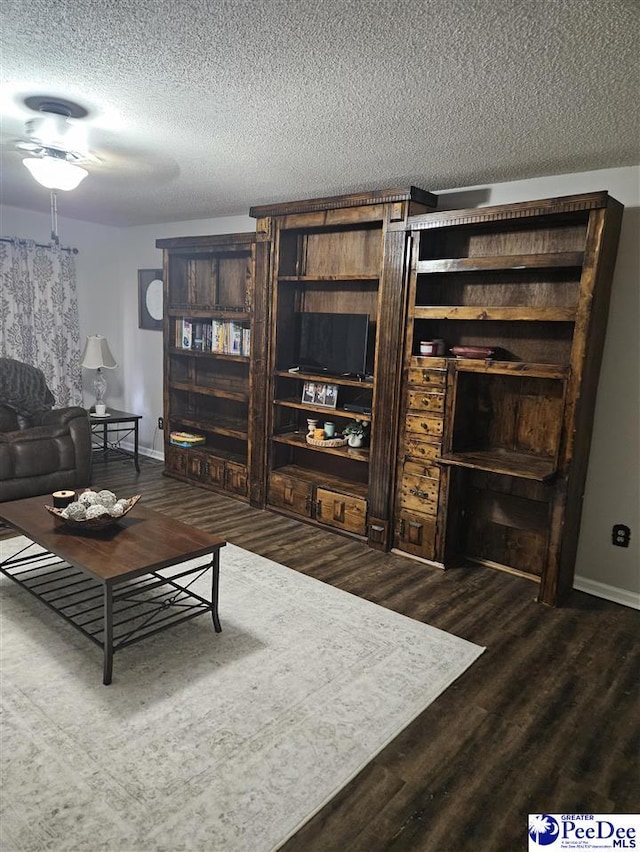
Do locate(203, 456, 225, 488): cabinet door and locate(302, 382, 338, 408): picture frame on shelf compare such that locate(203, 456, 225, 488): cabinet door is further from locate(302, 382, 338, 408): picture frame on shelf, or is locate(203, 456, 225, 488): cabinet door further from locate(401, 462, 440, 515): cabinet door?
locate(401, 462, 440, 515): cabinet door

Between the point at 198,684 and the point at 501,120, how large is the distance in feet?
8.69

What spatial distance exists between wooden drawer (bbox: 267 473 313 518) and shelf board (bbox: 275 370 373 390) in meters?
0.76

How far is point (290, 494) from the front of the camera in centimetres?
442

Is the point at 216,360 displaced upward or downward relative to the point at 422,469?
upward

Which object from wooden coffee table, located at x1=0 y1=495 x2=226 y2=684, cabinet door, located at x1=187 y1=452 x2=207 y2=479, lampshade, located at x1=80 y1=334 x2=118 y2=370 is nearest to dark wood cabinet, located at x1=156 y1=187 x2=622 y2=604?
cabinet door, located at x1=187 y1=452 x2=207 y2=479

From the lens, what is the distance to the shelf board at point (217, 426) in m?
4.81

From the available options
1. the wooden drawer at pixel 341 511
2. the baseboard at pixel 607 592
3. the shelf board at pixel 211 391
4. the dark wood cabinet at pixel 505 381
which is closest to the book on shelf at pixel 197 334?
the shelf board at pixel 211 391

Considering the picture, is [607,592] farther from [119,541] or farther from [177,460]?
[177,460]

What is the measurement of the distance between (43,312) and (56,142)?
296cm

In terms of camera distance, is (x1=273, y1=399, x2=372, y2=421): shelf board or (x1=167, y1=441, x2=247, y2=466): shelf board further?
(x1=167, y1=441, x2=247, y2=466): shelf board

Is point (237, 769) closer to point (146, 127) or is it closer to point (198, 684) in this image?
point (198, 684)

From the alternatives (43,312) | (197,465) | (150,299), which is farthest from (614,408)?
(43,312)

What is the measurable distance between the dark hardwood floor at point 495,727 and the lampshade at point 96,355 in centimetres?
306

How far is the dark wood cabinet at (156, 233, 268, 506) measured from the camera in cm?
459
